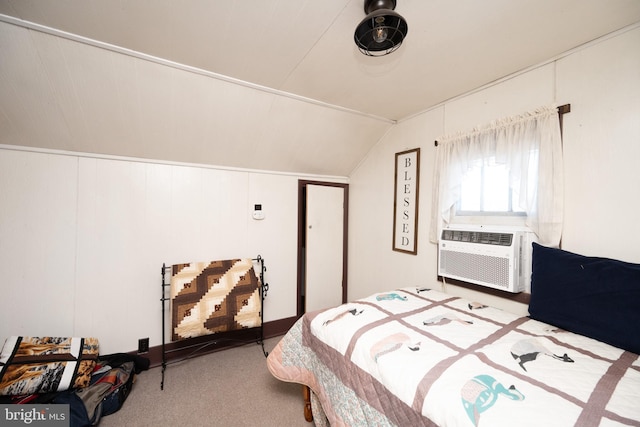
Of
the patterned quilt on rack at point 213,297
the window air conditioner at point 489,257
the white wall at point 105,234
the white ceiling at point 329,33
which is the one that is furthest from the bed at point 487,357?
the white wall at point 105,234

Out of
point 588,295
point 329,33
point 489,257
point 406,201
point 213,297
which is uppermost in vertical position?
point 329,33

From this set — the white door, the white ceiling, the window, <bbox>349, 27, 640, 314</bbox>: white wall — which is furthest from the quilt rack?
the window

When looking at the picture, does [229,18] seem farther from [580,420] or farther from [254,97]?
[580,420]

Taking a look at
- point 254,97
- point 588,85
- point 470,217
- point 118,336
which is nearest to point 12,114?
point 254,97

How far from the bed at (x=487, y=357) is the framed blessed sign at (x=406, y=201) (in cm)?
80

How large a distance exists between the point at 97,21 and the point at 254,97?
97 centimetres

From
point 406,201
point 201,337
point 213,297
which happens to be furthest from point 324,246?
point 201,337

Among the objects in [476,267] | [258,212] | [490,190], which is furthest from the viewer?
[258,212]

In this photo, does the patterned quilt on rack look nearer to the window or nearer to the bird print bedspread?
the bird print bedspread

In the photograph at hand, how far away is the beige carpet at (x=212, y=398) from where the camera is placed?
1.65m

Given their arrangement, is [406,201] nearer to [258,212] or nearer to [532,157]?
[532,157]

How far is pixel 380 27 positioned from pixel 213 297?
235cm

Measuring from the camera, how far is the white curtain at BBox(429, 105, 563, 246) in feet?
Result: 5.13

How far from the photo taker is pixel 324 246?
3.14 m
